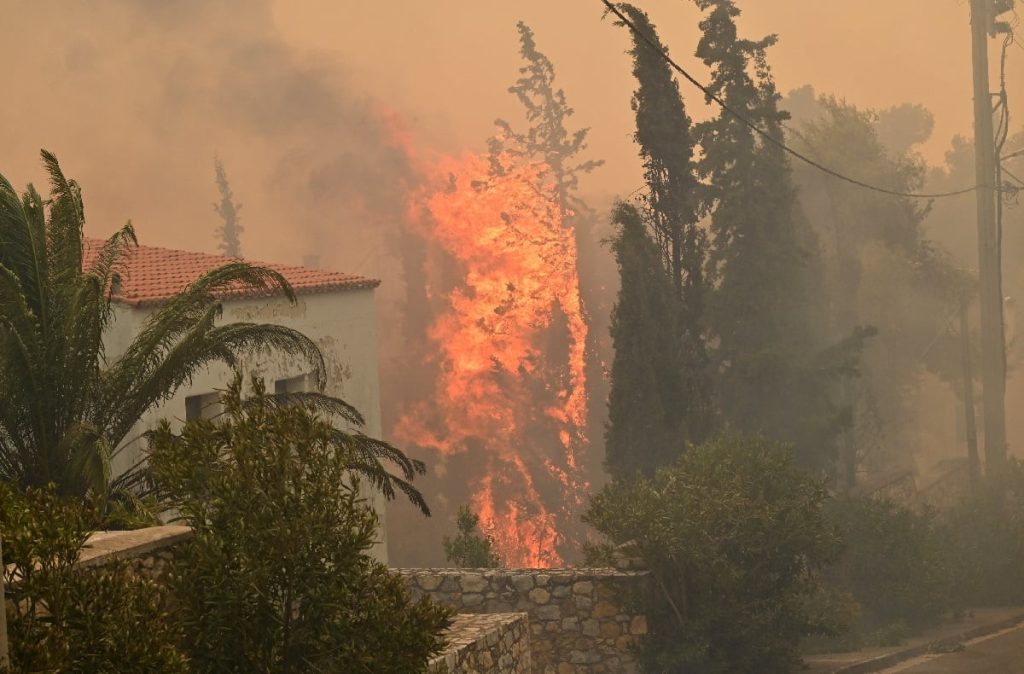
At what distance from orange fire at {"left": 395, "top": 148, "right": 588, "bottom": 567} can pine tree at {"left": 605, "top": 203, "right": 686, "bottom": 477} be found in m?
24.2

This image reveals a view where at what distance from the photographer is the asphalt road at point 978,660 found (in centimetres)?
1928

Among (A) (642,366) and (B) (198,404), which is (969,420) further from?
(B) (198,404)

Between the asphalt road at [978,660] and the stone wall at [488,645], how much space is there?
8090 millimetres

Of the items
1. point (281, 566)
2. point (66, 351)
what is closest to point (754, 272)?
point (66, 351)

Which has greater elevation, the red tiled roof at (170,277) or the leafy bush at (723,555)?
the red tiled roof at (170,277)

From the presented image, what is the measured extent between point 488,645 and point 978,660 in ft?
34.4

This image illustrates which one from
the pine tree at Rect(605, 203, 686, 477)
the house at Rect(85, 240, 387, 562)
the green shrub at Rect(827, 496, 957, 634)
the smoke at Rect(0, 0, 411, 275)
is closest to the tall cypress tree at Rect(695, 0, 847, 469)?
the green shrub at Rect(827, 496, 957, 634)

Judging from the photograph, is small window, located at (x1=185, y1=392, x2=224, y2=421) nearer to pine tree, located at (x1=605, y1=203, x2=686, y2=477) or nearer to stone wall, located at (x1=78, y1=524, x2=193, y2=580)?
pine tree, located at (x1=605, y1=203, x2=686, y2=477)

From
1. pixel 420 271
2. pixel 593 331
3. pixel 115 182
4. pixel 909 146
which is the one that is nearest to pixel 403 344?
pixel 420 271

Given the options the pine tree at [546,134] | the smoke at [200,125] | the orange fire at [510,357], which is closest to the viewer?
the smoke at [200,125]

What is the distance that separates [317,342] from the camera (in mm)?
23203

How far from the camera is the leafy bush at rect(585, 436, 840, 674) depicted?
17.7m

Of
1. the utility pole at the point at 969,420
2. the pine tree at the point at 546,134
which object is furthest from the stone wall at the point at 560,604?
the pine tree at the point at 546,134

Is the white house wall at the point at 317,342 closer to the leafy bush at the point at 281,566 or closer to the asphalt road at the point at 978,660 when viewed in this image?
the asphalt road at the point at 978,660
